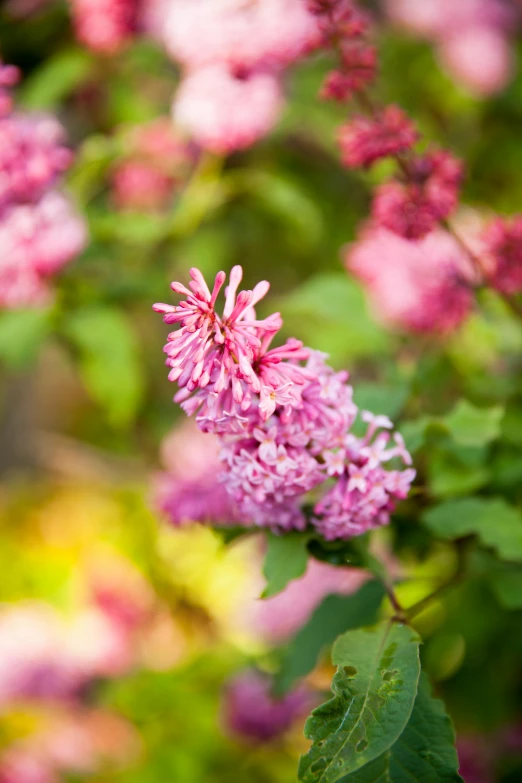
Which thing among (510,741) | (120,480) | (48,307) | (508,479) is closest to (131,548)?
(120,480)

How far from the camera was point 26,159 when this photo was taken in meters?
1.16

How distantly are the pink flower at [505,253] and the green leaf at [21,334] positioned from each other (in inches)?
28.4

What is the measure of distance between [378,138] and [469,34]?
4.76ft

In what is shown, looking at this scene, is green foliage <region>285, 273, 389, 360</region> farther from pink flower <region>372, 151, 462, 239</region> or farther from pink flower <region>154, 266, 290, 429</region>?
pink flower <region>154, 266, 290, 429</region>

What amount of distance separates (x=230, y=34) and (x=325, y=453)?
1022 millimetres

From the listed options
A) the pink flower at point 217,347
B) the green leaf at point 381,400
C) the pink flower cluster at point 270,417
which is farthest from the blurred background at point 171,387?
the pink flower at point 217,347

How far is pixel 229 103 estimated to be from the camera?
140 cm

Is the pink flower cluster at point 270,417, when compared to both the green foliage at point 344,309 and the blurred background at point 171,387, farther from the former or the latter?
the green foliage at point 344,309

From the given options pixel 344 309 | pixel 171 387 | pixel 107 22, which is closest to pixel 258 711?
pixel 344 309

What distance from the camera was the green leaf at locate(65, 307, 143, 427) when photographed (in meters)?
1.34

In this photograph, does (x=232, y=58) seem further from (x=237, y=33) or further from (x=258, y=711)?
(x=258, y=711)

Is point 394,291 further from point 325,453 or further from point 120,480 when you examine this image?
point 120,480

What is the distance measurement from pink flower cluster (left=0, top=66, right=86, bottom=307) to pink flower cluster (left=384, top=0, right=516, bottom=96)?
1.18m

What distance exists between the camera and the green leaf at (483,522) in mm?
705
